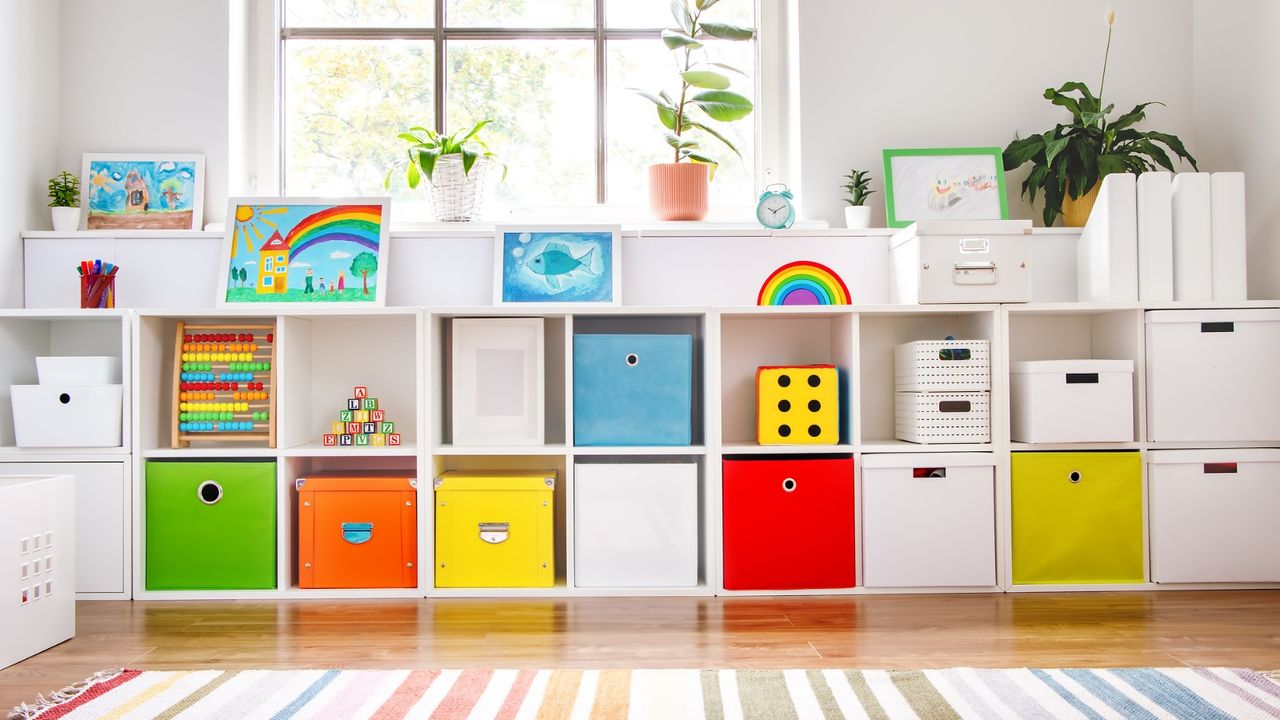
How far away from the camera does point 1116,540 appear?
8.29 ft

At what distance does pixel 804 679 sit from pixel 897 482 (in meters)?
0.90

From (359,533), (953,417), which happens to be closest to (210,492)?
(359,533)

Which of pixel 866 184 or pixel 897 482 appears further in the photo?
pixel 866 184

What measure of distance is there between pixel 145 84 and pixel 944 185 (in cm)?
274

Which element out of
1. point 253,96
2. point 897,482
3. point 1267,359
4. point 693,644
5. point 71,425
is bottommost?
point 693,644

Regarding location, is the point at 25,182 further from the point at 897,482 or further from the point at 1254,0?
the point at 1254,0

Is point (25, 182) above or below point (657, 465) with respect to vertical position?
above

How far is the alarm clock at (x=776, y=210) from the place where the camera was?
9.29ft

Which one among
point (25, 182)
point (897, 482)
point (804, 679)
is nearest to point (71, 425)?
point (25, 182)

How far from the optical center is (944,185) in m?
2.95

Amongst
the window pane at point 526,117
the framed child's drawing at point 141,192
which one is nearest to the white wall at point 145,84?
the framed child's drawing at point 141,192

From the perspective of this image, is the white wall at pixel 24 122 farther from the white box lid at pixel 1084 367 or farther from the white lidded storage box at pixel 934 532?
the white box lid at pixel 1084 367

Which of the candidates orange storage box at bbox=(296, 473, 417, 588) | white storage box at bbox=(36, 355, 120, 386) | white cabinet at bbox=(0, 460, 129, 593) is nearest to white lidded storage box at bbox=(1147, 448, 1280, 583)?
orange storage box at bbox=(296, 473, 417, 588)

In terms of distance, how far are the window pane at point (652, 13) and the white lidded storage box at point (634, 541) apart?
5.52 feet
